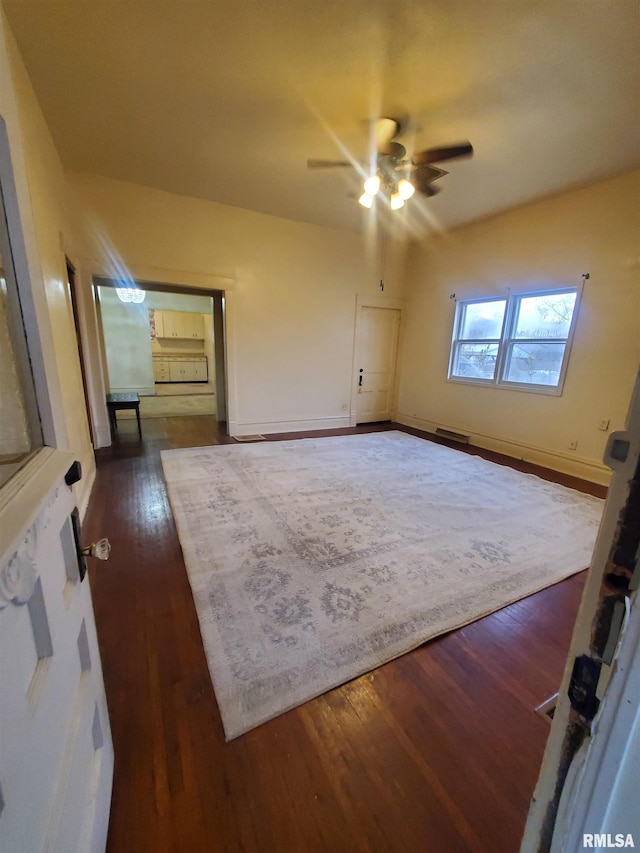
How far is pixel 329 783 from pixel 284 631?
0.57 meters

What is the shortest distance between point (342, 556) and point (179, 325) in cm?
949

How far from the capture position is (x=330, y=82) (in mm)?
2258

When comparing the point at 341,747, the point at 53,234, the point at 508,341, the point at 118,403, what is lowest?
the point at 341,747

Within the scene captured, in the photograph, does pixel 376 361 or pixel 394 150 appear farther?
pixel 376 361

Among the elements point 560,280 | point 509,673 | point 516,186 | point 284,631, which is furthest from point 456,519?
point 516,186

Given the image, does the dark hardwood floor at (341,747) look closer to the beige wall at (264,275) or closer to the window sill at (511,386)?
the window sill at (511,386)

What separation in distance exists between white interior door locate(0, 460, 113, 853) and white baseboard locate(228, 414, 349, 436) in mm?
4064

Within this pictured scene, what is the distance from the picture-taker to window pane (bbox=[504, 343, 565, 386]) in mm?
3932

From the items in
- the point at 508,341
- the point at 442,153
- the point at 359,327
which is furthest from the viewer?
the point at 359,327

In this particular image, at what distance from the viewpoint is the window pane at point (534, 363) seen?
393cm

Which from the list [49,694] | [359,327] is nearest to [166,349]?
[359,327]

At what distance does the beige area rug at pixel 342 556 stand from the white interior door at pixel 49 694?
54cm

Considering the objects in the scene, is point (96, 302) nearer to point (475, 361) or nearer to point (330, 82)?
point (330, 82)

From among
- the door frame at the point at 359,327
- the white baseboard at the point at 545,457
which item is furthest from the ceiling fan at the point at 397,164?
the white baseboard at the point at 545,457
